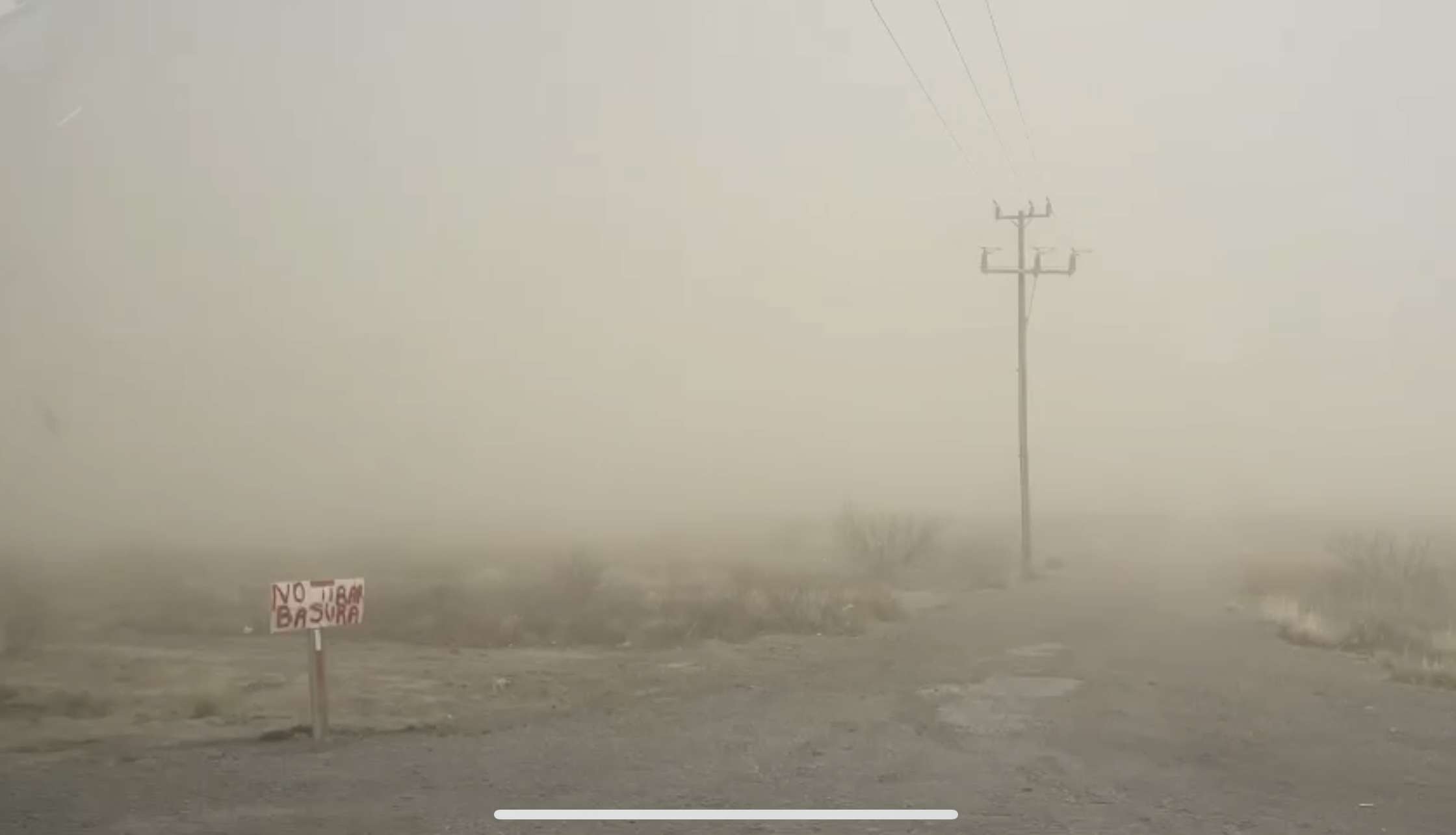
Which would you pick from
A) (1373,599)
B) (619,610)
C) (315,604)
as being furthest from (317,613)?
(1373,599)

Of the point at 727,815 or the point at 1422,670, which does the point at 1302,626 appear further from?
the point at 727,815

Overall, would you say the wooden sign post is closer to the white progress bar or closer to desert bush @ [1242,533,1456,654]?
the white progress bar

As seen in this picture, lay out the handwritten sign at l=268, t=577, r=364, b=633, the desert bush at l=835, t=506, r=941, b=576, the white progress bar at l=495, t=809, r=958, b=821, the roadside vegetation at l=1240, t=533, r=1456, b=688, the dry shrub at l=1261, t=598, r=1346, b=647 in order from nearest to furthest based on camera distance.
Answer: the white progress bar at l=495, t=809, r=958, b=821 → the handwritten sign at l=268, t=577, r=364, b=633 → the roadside vegetation at l=1240, t=533, r=1456, b=688 → the dry shrub at l=1261, t=598, r=1346, b=647 → the desert bush at l=835, t=506, r=941, b=576

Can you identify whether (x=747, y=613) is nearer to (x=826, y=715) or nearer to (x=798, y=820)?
(x=826, y=715)

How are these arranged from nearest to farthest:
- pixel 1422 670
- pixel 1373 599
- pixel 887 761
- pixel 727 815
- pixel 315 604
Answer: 1. pixel 727 815
2. pixel 887 761
3. pixel 315 604
4. pixel 1422 670
5. pixel 1373 599

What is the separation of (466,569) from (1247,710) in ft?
47.9

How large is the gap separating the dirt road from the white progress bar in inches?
4.6

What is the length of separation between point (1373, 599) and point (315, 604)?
17.8 meters

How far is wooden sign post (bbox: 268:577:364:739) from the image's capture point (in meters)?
9.28

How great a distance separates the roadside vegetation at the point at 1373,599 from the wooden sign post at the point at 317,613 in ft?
33.5

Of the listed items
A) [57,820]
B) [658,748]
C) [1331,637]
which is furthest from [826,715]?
[1331,637]

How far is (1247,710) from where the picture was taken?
1091cm

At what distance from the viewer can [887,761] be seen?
891cm

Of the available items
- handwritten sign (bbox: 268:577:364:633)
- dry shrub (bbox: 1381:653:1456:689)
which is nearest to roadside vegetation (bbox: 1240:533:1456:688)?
dry shrub (bbox: 1381:653:1456:689)
